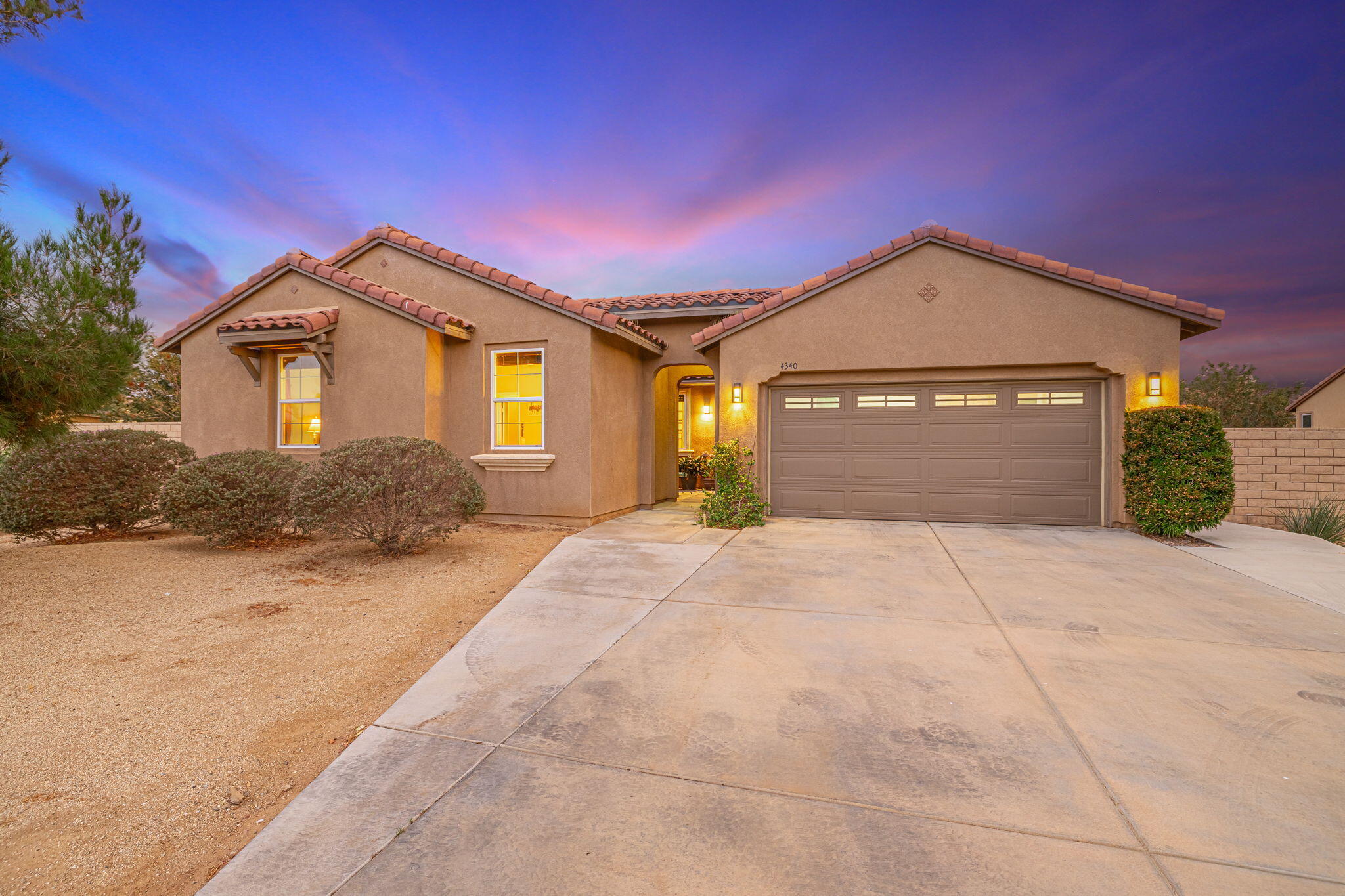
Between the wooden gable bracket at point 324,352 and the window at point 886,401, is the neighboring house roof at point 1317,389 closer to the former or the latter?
Result: the window at point 886,401

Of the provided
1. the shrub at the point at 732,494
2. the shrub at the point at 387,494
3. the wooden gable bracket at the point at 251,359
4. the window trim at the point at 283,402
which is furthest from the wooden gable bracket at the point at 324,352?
the shrub at the point at 732,494

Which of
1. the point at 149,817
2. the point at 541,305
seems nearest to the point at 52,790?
the point at 149,817

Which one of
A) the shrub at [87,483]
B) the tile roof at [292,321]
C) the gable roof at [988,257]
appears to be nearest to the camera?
the shrub at [87,483]

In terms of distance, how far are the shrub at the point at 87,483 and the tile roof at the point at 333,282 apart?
6.94ft

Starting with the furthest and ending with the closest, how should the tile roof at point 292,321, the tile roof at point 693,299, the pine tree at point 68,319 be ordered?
the tile roof at point 693,299, the tile roof at point 292,321, the pine tree at point 68,319

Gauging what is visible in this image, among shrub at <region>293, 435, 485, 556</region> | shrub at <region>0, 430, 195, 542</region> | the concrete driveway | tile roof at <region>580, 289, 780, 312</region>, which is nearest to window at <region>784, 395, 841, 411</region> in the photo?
tile roof at <region>580, 289, 780, 312</region>

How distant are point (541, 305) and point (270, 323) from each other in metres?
4.29

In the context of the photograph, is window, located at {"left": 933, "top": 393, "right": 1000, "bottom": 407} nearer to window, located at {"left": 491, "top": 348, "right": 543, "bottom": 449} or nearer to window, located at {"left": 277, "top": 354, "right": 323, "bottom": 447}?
window, located at {"left": 491, "top": 348, "right": 543, "bottom": 449}

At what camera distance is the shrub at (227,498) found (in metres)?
6.64

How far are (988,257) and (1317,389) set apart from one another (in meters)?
25.6

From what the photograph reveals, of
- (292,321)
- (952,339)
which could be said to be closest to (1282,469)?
(952,339)

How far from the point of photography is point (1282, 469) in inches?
382

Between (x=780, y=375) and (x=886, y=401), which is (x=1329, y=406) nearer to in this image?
(x=886, y=401)

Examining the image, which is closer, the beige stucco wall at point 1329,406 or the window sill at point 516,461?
the window sill at point 516,461
